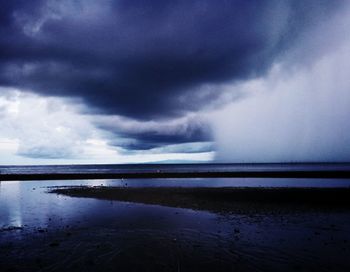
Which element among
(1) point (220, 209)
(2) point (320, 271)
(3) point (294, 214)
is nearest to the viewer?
(2) point (320, 271)

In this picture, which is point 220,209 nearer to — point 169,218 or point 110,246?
point 169,218

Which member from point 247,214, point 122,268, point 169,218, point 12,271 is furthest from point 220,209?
point 12,271

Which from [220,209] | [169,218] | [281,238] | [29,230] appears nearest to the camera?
[281,238]

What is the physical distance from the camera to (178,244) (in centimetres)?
1359

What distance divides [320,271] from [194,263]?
4.77 m

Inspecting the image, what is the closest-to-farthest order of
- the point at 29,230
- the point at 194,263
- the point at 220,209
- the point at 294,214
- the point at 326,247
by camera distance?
the point at 194,263 → the point at 326,247 → the point at 29,230 → the point at 294,214 → the point at 220,209

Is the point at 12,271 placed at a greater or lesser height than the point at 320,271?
greater

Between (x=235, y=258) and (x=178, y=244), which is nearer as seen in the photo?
(x=235, y=258)

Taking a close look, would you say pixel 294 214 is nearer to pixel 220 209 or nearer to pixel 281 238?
pixel 220 209

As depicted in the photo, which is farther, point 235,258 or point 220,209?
point 220,209

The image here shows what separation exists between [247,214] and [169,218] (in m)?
6.57

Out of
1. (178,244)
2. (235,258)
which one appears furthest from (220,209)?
(235,258)

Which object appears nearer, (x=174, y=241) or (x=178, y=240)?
(x=174, y=241)

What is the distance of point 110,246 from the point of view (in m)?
13.3
